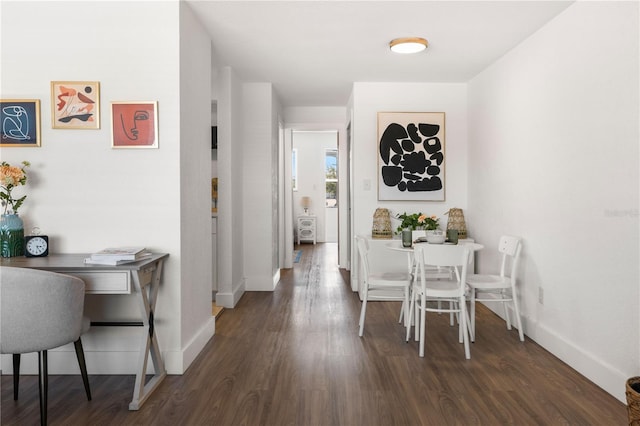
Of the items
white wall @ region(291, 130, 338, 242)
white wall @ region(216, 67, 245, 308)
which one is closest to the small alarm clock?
white wall @ region(216, 67, 245, 308)

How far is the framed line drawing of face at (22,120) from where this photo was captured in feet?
9.09

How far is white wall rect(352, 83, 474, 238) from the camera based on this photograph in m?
5.05

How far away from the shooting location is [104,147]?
278 cm

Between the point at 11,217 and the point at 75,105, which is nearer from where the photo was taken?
the point at 11,217

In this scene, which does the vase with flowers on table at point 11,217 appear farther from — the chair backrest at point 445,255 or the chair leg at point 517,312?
the chair leg at point 517,312

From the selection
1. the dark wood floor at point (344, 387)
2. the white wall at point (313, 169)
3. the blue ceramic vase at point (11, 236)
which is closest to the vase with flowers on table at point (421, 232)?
the dark wood floor at point (344, 387)

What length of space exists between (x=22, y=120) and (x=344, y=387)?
2.66m

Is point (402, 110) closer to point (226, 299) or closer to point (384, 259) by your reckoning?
point (384, 259)

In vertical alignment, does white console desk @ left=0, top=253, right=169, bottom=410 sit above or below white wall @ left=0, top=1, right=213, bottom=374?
below

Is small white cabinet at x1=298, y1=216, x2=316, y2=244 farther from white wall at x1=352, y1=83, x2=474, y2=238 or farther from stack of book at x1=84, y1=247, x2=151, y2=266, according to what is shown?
stack of book at x1=84, y1=247, x2=151, y2=266

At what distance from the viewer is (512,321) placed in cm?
385

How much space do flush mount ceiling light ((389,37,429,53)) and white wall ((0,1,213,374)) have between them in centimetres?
179

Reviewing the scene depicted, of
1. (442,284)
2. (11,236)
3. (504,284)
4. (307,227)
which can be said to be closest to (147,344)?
(11,236)

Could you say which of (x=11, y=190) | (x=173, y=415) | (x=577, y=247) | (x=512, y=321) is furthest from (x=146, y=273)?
(x=512, y=321)
